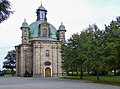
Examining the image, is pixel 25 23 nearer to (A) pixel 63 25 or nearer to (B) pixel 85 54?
(A) pixel 63 25

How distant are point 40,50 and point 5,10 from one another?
69.1 metres

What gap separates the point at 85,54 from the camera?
5400 centimetres

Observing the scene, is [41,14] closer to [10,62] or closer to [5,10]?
[10,62]

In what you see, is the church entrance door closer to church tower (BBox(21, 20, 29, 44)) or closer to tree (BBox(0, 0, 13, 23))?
church tower (BBox(21, 20, 29, 44))

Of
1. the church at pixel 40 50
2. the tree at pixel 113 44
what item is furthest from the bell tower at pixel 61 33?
the tree at pixel 113 44

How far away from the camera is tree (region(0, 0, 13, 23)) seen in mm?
13938

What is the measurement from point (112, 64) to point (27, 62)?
1934 inches

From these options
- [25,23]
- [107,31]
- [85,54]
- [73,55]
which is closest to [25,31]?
[25,23]

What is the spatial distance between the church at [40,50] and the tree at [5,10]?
221ft

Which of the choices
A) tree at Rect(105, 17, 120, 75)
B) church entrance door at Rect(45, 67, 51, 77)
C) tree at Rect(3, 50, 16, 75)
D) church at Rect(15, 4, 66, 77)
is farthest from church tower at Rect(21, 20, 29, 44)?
tree at Rect(105, 17, 120, 75)

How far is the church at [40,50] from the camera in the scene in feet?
273

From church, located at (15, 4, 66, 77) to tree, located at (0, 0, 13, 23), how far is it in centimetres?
6746

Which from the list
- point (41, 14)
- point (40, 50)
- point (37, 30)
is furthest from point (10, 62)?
point (40, 50)

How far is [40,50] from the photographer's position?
273 ft
